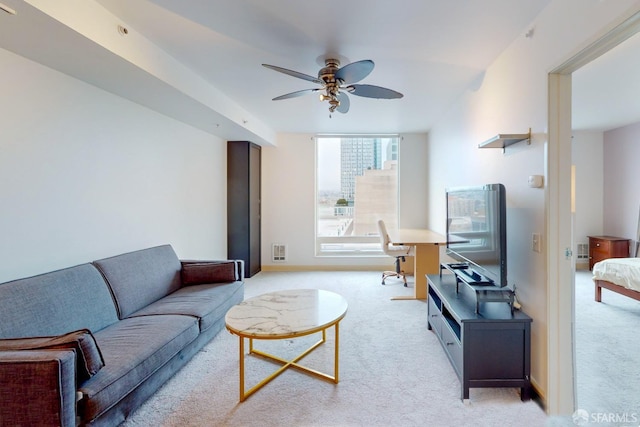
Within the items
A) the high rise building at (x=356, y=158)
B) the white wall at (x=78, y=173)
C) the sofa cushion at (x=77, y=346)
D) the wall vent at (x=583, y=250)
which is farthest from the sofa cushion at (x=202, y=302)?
the wall vent at (x=583, y=250)

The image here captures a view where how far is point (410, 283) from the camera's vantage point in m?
4.52

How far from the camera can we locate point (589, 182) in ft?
16.8

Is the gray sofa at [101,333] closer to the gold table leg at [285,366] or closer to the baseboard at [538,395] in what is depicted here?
the gold table leg at [285,366]

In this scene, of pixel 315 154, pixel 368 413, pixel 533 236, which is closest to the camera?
pixel 368 413

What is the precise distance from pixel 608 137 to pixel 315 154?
5.22m

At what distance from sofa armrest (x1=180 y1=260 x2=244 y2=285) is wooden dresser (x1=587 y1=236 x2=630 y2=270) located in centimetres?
587

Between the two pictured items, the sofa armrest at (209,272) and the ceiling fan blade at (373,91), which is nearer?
the ceiling fan blade at (373,91)

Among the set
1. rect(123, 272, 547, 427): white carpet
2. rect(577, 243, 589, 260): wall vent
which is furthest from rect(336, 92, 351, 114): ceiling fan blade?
rect(577, 243, 589, 260): wall vent

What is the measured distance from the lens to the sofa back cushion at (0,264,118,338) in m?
1.59

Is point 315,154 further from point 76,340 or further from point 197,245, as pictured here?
point 76,340

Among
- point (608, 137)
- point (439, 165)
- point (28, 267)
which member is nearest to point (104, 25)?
point (28, 267)

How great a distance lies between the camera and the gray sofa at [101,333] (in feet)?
4.06

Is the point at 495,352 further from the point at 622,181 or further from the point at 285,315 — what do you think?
the point at 622,181

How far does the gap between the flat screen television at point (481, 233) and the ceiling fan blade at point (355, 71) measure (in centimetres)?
125
